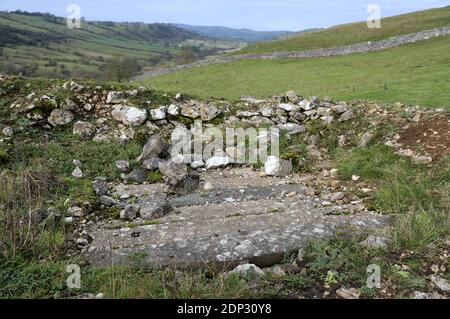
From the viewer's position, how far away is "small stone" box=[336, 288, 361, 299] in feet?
16.9

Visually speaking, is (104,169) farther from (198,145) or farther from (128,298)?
(128,298)

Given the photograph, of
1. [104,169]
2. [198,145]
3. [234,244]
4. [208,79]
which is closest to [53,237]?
[234,244]

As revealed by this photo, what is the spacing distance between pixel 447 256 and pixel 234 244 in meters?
3.11

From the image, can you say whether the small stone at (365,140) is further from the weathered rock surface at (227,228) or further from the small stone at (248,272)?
the small stone at (248,272)

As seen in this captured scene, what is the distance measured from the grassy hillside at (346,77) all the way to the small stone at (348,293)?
1187 centimetres

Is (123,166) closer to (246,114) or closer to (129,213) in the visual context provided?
(129,213)

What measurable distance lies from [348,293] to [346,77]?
2384cm

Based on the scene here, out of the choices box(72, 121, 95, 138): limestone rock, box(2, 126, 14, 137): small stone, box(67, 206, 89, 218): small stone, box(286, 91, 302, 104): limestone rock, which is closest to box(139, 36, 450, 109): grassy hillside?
box(286, 91, 302, 104): limestone rock

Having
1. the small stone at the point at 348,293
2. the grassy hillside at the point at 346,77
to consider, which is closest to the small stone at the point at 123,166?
the small stone at the point at 348,293

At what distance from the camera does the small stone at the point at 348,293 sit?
16.9 feet

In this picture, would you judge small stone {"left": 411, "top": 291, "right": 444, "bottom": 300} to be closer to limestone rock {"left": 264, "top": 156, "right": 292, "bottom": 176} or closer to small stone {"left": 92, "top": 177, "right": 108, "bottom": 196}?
limestone rock {"left": 264, "top": 156, "right": 292, "bottom": 176}

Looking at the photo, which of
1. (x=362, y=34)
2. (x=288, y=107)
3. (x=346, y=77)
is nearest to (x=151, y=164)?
(x=288, y=107)

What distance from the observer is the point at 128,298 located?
4863mm

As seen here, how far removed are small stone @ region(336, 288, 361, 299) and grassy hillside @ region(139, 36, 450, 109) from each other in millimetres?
11871
